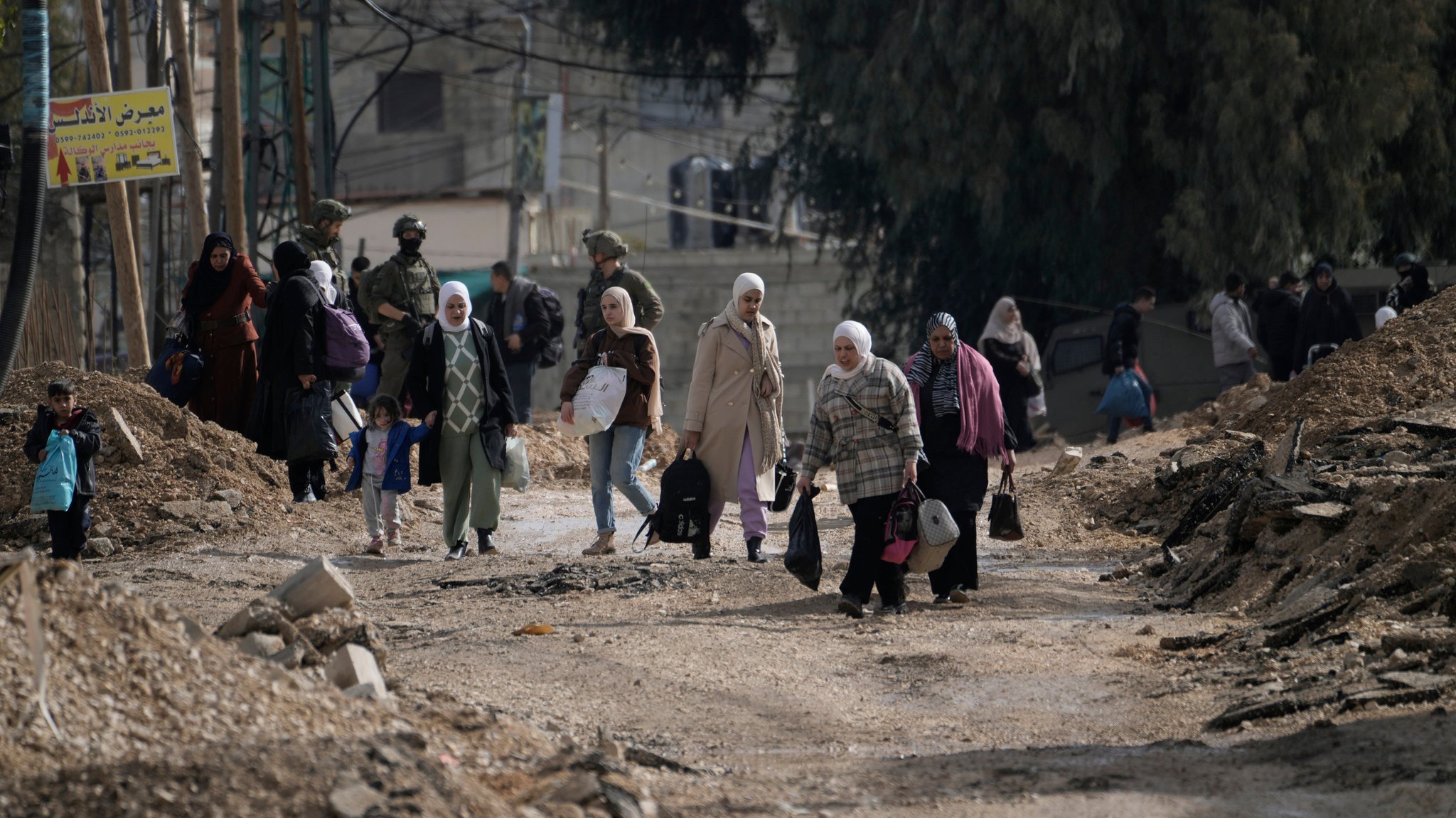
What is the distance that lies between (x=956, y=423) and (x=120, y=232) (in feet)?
27.6

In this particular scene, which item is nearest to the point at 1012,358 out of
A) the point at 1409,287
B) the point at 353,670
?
the point at 1409,287

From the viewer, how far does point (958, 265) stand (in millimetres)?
21578

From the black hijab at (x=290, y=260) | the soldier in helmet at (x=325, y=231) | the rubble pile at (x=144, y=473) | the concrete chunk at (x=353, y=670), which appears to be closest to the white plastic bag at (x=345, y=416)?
the rubble pile at (x=144, y=473)

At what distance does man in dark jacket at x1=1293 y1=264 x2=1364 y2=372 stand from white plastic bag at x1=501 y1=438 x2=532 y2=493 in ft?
28.0

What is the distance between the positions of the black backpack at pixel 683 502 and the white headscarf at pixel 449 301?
155 cm

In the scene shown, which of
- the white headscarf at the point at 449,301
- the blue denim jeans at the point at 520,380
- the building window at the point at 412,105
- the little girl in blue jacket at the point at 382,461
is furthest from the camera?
the building window at the point at 412,105

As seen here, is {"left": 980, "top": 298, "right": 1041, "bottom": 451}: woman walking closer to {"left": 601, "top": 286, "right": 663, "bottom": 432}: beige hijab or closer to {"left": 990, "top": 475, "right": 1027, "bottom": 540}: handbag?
{"left": 601, "top": 286, "right": 663, "bottom": 432}: beige hijab

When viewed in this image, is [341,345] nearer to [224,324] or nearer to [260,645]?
[224,324]

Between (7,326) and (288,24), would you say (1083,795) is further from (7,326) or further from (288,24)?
(288,24)

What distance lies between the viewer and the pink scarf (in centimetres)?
828

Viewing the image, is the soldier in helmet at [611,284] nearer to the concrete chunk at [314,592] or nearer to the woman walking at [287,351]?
the woman walking at [287,351]

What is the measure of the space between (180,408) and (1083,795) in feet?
28.0

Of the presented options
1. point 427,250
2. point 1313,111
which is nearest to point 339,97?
point 427,250

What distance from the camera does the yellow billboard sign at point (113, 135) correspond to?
13289 millimetres
